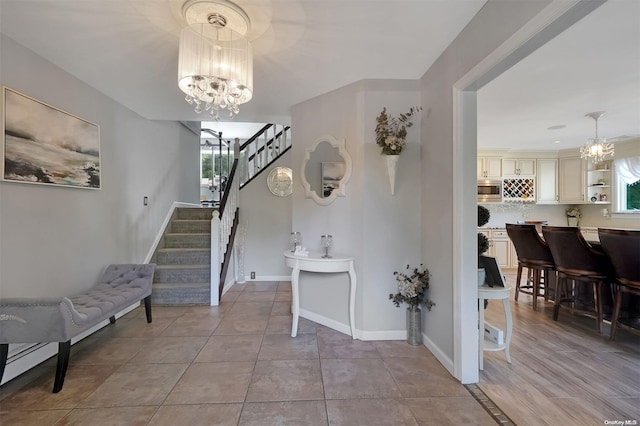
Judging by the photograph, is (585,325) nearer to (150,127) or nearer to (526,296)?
(526,296)

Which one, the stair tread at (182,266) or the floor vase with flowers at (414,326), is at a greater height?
the stair tread at (182,266)

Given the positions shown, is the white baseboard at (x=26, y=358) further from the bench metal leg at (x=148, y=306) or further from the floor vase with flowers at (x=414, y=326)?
the floor vase with flowers at (x=414, y=326)

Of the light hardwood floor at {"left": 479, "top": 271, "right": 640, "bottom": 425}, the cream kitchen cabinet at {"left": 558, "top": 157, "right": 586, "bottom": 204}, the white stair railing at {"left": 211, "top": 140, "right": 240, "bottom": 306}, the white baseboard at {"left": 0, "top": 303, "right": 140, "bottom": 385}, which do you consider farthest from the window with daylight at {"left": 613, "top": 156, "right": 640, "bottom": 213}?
the white baseboard at {"left": 0, "top": 303, "right": 140, "bottom": 385}

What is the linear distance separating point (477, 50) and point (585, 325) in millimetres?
3333

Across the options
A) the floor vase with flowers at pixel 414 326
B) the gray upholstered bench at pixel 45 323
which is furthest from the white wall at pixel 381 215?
the gray upholstered bench at pixel 45 323

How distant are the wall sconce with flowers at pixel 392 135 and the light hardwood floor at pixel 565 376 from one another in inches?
71.1

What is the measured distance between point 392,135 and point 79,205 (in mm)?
3224

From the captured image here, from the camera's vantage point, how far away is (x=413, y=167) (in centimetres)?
286

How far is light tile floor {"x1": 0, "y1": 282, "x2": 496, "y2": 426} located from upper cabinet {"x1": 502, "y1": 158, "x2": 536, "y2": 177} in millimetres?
5548

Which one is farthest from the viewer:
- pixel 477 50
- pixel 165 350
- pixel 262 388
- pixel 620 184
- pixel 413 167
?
pixel 620 184

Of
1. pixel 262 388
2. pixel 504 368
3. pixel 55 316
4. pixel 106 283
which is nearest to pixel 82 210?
pixel 106 283

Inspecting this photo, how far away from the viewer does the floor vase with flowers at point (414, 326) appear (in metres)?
2.73

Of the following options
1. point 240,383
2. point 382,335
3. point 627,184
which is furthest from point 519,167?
point 240,383

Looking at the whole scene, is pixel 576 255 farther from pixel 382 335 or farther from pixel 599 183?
pixel 599 183
